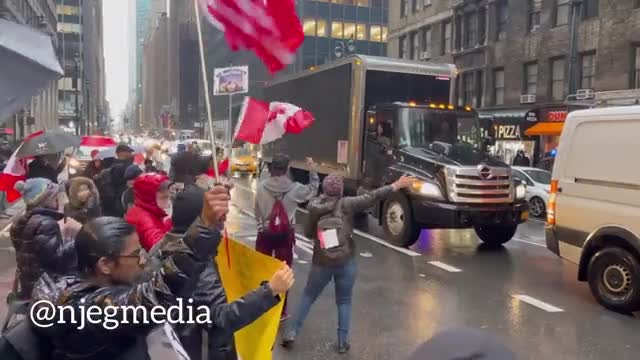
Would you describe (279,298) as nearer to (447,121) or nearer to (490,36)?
(447,121)

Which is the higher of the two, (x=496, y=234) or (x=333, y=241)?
(x=333, y=241)

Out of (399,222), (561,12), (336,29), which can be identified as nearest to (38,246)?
(399,222)

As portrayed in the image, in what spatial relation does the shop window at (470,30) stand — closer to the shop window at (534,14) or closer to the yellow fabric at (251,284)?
the shop window at (534,14)

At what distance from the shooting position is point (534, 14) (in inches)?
1129

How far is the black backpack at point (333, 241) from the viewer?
231 inches

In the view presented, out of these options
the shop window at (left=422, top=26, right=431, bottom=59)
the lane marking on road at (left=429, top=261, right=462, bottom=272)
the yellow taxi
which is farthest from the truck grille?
the shop window at (left=422, top=26, right=431, bottom=59)

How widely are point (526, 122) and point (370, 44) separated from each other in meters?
44.1

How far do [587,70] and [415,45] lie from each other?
51.0 feet

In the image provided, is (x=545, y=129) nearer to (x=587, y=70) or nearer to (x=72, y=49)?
(x=587, y=70)

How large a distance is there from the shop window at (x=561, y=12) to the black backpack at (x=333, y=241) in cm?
2365

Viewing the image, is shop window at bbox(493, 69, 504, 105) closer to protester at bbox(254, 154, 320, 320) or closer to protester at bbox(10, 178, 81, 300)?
protester at bbox(254, 154, 320, 320)

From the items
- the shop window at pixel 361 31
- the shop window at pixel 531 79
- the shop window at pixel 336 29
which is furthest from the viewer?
the shop window at pixel 361 31

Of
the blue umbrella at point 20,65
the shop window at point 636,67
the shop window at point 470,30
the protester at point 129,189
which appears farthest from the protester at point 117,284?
the shop window at point 470,30

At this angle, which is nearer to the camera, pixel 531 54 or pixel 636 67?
pixel 636 67
